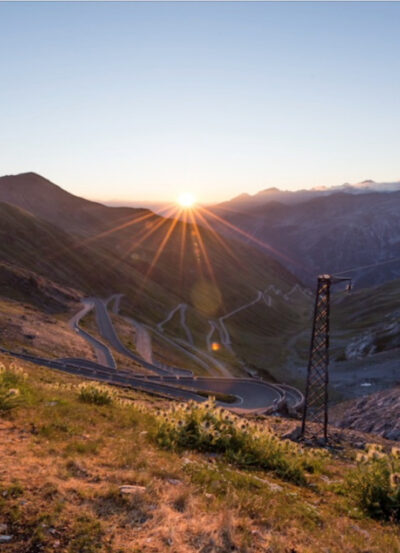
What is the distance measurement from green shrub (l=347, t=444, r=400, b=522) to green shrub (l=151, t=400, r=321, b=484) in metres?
1.60

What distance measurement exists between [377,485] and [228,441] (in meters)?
4.15

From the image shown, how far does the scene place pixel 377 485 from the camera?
9602 mm

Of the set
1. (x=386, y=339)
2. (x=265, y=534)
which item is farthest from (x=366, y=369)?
(x=265, y=534)

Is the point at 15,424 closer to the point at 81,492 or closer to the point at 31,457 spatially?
the point at 31,457

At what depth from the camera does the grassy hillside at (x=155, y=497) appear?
21.5 feet

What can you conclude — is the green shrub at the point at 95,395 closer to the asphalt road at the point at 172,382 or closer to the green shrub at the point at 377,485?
the green shrub at the point at 377,485

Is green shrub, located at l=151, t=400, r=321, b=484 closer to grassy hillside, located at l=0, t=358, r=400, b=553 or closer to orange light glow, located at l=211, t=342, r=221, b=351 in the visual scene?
grassy hillside, located at l=0, t=358, r=400, b=553

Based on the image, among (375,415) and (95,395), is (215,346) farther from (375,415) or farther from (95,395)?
(95,395)

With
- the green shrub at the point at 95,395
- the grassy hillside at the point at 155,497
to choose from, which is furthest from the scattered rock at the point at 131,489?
the green shrub at the point at 95,395

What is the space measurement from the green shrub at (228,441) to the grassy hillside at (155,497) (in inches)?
2.3

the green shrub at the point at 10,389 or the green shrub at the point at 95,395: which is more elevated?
the green shrub at the point at 10,389

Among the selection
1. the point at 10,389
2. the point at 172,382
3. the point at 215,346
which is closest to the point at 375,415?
the point at 172,382

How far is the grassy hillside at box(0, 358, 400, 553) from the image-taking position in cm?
656

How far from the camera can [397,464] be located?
9992 mm
